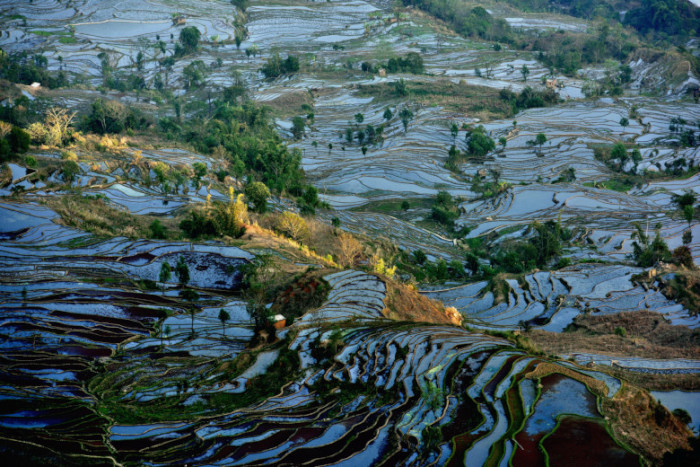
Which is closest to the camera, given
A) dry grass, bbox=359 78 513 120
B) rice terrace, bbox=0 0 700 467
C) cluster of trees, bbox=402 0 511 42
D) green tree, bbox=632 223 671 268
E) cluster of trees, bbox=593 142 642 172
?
Answer: rice terrace, bbox=0 0 700 467

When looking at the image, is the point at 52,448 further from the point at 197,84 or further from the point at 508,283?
the point at 197,84

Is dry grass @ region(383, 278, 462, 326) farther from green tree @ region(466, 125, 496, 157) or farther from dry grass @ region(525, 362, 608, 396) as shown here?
green tree @ region(466, 125, 496, 157)

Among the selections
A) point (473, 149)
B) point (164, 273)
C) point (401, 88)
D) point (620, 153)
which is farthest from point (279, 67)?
point (164, 273)

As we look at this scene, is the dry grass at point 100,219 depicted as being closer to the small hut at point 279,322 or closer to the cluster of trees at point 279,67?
the small hut at point 279,322

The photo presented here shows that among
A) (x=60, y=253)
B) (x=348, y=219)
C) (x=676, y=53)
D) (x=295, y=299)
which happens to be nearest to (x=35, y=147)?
(x=60, y=253)

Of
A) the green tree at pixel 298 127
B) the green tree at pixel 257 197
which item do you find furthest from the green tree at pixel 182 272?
the green tree at pixel 298 127

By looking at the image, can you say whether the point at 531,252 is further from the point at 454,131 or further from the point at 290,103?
the point at 290,103

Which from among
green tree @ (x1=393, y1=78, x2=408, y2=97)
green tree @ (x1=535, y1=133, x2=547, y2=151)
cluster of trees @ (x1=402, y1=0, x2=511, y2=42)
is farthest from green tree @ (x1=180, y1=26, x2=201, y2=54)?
green tree @ (x1=535, y1=133, x2=547, y2=151)
